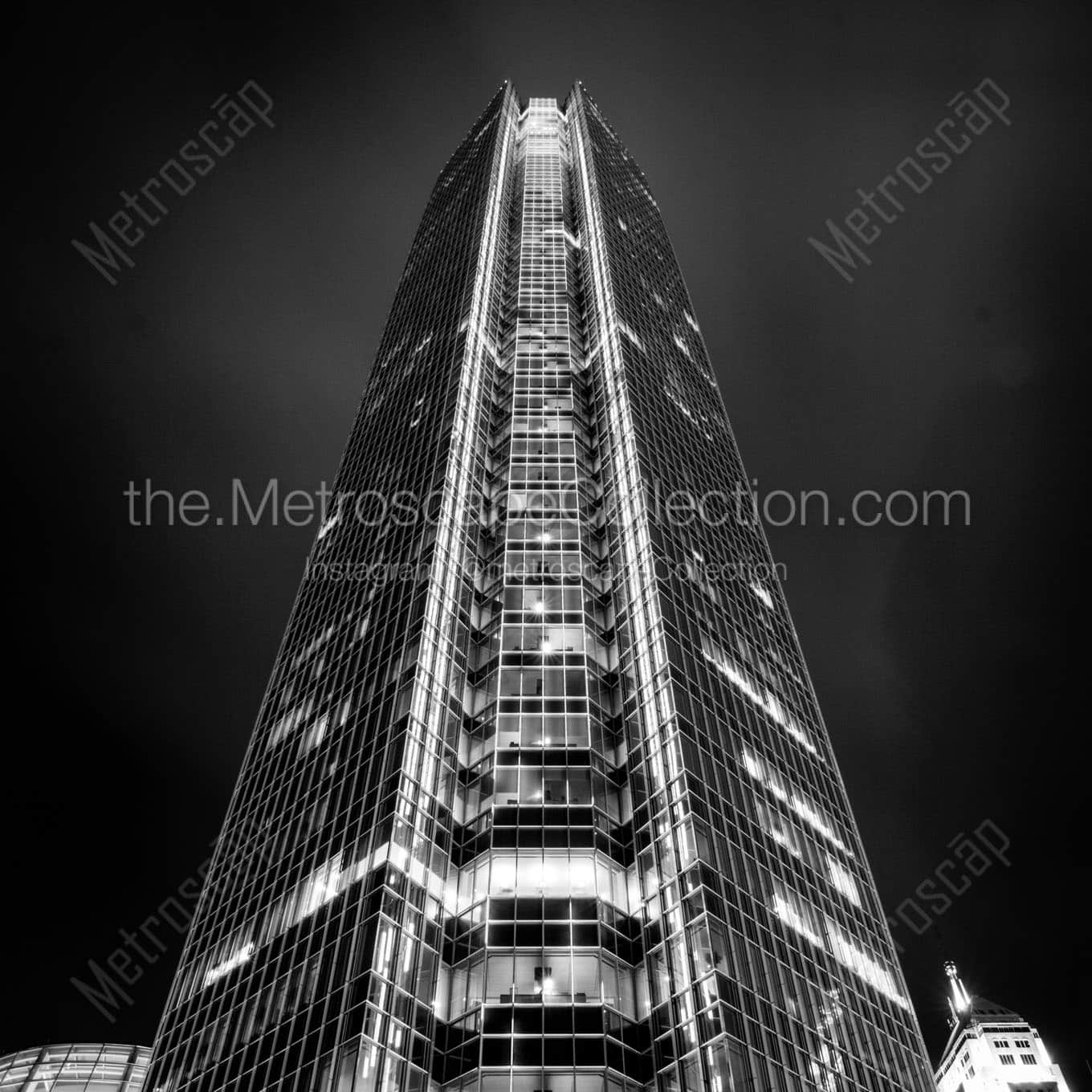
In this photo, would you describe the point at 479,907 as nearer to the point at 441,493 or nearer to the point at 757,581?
the point at 441,493

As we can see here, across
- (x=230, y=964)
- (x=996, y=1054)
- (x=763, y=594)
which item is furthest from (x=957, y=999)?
(x=230, y=964)

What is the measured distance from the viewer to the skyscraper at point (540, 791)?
4669cm

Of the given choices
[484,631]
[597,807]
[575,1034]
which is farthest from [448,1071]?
[484,631]

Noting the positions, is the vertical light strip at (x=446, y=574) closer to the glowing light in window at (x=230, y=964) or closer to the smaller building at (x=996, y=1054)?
the glowing light in window at (x=230, y=964)

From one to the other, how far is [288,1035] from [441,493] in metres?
40.7

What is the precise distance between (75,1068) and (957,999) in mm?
156050

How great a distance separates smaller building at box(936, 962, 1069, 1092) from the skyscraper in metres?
121

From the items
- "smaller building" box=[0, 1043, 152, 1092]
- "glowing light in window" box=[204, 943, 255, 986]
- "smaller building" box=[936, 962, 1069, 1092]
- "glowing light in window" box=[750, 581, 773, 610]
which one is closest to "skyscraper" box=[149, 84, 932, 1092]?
"glowing light in window" box=[204, 943, 255, 986]

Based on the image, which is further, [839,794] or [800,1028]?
[839,794]

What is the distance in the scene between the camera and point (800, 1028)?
165ft

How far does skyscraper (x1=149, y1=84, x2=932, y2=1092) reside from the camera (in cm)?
4669

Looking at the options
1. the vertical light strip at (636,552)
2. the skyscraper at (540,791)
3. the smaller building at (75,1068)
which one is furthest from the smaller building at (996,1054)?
the vertical light strip at (636,552)

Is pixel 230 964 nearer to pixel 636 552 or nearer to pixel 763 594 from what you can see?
pixel 636 552

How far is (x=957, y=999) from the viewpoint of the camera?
185m
